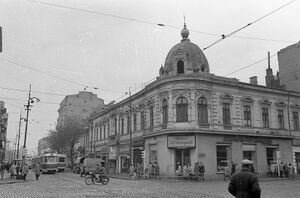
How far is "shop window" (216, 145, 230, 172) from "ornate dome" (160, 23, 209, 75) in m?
8.01

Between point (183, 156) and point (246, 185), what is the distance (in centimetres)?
2800

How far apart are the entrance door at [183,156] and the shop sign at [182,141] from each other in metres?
0.88

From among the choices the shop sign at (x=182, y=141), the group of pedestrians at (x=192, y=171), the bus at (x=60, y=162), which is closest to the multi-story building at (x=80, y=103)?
the bus at (x=60, y=162)

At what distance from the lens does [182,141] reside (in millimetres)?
34219

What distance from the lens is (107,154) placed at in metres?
53.7

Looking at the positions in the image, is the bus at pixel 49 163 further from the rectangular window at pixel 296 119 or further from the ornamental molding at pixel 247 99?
the rectangular window at pixel 296 119

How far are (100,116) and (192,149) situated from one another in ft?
92.6

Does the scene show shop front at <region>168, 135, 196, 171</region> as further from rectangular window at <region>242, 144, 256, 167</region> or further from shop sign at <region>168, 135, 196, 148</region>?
rectangular window at <region>242, 144, 256, 167</region>

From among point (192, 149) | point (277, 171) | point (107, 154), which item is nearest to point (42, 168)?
point (107, 154)

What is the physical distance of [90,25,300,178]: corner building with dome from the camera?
114 ft

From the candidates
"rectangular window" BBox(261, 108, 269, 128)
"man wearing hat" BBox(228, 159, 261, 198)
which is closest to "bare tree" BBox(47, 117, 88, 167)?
"rectangular window" BBox(261, 108, 269, 128)

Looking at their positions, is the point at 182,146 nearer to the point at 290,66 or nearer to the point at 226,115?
the point at 226,115

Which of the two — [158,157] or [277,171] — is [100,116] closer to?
[158,157]

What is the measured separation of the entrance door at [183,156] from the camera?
34625 mm
